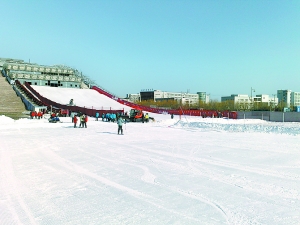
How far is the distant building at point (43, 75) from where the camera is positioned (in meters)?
61.4

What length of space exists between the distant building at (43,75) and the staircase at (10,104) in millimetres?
9089

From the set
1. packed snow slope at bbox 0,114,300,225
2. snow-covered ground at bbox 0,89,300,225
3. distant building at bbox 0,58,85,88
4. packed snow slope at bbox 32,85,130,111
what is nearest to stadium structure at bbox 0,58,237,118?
distant building at bbox 0,58,85,88

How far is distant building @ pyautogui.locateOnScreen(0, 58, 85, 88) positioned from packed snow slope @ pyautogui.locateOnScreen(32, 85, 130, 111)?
7.97 meters

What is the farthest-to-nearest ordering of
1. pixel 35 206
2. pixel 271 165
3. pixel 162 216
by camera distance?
1. pixel 271 165
2. pixel 35 206
3. pixel 162 216

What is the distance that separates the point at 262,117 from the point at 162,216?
3974 cm

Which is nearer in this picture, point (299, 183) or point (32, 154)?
point (299, 183)

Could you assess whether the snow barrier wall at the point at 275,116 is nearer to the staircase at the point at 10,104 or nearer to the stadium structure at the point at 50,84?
the stadium structure at the point at 50,84

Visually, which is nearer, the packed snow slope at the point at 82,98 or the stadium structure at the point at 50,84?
the stadium structure at the point at 50,84

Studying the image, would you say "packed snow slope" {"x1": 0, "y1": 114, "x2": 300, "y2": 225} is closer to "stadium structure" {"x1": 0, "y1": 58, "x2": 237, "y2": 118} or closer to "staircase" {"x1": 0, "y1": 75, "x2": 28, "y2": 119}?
"staircase" {"x1": 0, "y1": 75, "x2": 28, "y2": 119}

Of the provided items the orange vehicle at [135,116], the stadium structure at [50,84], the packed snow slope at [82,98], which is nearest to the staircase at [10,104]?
the stadium structure at [50,84]

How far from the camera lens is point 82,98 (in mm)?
52875

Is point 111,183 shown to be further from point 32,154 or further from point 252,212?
point 32,154

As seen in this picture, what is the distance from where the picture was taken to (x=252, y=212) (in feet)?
17.1

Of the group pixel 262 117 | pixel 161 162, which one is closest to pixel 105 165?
pixel 161 162
